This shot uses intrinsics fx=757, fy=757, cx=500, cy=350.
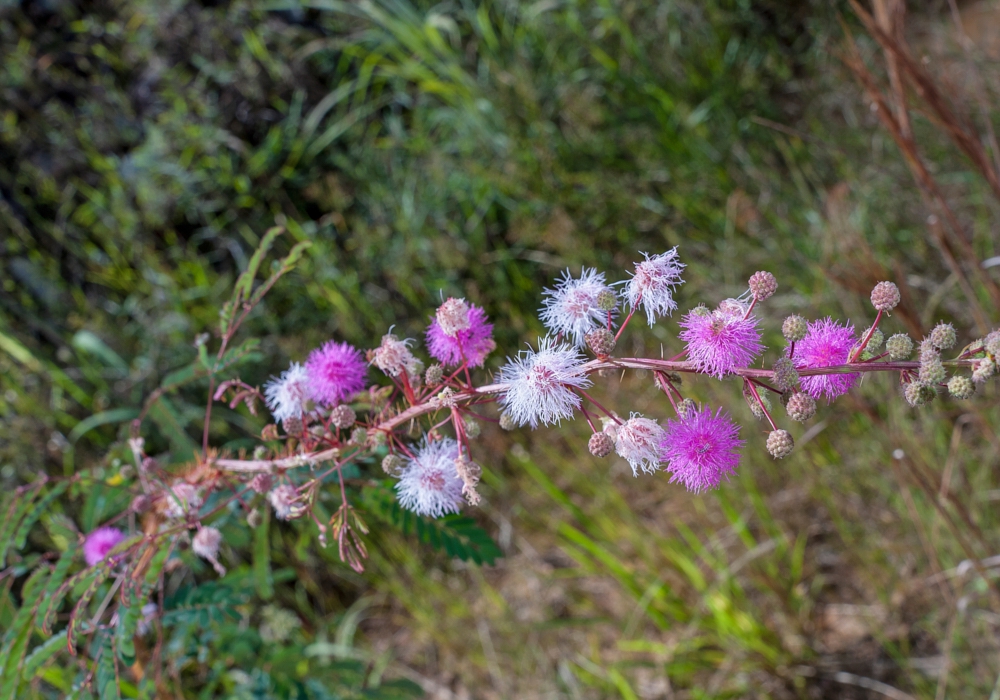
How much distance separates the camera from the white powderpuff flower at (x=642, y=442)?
0.89 meters

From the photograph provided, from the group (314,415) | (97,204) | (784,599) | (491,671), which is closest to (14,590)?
(491,671)

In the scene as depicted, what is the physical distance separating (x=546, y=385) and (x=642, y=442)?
0.13 meters

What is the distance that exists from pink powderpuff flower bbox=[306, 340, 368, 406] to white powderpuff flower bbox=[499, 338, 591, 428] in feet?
0.94

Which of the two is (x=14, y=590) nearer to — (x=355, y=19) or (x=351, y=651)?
(x=351, y=651)

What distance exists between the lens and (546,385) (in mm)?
882

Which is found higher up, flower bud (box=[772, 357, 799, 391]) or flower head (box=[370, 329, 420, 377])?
flower head (box=[370, 329, 420, 377])

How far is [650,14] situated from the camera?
3.65 m

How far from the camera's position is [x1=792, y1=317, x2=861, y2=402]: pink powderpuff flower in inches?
32.9

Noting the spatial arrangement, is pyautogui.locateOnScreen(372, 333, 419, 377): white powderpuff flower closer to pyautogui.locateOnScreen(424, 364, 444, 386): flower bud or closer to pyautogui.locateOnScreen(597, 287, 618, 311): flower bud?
pyautogui.locateOnScreen(424, 364, 444, 386): flower bud

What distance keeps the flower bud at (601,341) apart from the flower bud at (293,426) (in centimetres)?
43

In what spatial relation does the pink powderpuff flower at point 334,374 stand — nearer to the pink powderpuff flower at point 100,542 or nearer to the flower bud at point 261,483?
the flower bud at point 261,483

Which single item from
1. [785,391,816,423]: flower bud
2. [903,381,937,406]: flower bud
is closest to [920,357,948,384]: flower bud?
[903,381,937,406]: flower bud

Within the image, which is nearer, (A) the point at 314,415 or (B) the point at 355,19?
(A) the point at 314,415

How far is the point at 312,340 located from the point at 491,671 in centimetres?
139
